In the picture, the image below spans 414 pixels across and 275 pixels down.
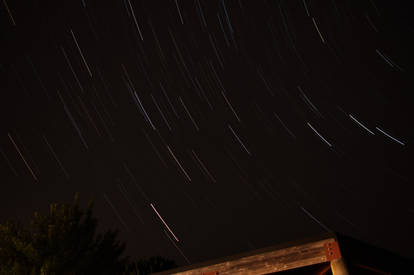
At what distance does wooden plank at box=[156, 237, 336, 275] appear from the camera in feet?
16.9

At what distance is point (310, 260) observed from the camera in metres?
5.16

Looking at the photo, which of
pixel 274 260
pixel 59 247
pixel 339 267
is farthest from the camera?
pixel 59 247

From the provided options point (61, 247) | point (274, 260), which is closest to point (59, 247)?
point (61, 247)

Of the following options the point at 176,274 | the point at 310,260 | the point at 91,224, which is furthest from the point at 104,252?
the point at 310,260

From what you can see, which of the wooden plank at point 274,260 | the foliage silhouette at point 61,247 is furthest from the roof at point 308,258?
the foliage silhouette at point 61,247

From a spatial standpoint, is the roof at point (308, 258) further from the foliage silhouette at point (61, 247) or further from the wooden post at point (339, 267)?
the foliage silhouette at point (61, 247)

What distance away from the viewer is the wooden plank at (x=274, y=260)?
516 cm

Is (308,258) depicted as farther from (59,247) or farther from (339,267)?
(59,247)

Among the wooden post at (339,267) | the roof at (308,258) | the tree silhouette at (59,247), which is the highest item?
the tree silhouette at (59,247)

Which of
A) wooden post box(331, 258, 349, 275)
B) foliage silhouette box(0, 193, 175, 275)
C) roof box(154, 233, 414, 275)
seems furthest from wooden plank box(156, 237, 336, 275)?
foliage silhouette box(0, 193, 175, 275)

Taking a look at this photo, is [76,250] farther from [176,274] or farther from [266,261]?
[266,261]

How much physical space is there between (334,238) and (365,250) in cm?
62

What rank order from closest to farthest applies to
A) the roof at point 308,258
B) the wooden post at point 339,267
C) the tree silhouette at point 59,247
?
the wooden post at point 339,267
the roof at point 308,258
the tree silhouette at point 59,247

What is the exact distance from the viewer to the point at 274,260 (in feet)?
17.8
